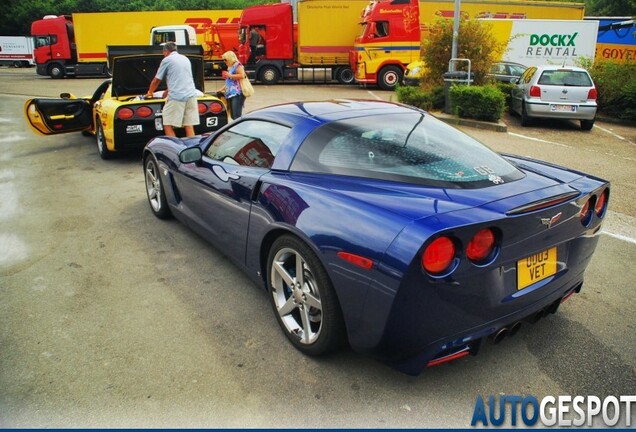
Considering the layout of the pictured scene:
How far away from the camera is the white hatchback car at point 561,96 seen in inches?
436

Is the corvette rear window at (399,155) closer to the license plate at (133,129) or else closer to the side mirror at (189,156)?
the side mirror at (189,156)

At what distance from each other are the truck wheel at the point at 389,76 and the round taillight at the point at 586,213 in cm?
1865

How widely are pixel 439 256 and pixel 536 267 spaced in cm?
66

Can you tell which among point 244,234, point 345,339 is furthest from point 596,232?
point 244,234

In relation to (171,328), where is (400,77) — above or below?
above

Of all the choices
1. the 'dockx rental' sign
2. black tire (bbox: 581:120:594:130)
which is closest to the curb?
black tire (bbox: 581:120:594:130)

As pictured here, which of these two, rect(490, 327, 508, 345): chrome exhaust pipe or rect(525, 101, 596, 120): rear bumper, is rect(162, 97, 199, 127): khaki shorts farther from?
rect(525, 101, 596, 120): rear bumper

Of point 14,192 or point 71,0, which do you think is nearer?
point 14,192

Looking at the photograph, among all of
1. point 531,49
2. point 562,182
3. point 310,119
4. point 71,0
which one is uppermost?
point 71,0

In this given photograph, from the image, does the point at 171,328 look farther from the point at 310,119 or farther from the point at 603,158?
the point at 603,158

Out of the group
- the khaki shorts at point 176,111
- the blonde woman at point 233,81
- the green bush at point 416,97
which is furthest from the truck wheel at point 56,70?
the khaki shorts at point 176,111

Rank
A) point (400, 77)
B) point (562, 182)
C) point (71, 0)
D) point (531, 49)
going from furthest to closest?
1. point (71, 0)
2. point (400, 77)
3. point (531, 49)
4. point (562, 182)

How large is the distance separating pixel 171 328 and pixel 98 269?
1291 millimetres

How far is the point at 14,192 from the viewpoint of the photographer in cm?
647
